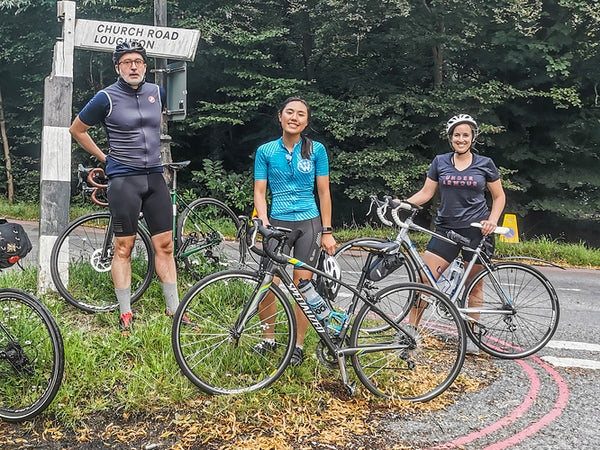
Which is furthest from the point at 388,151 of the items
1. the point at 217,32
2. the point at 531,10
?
the point at 217,32

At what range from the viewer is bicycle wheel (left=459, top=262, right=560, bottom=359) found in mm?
4977

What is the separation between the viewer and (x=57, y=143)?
203 inches

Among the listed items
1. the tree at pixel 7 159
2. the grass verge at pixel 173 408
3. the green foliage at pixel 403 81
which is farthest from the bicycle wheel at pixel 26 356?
the tree at pixel 7 159

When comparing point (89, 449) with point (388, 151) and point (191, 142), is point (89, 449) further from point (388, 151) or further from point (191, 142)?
point (191, 142)

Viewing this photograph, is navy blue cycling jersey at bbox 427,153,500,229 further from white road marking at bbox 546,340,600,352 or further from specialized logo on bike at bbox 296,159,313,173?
white road marking at bbox 546,340,600,352

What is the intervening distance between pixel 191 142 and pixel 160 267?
643 inches

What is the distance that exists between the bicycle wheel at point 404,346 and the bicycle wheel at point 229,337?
56cm

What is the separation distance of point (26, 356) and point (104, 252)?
150 cm

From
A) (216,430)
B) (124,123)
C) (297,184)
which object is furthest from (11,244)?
(297,184)

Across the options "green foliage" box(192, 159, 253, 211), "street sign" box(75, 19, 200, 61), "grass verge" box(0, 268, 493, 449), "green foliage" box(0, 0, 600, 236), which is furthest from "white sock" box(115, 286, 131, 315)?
"green foliage" box(192, 159, 253, 211)

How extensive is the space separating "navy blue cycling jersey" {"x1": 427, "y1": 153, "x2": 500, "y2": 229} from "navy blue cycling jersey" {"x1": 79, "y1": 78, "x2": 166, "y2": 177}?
261 centimetres

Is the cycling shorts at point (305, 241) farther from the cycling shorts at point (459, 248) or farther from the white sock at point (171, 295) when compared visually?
the cycling shorts at point (459, 248)

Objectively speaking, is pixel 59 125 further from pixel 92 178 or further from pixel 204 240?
Result: pixel 204 240

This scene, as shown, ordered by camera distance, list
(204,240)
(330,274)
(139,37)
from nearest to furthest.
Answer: (330,274) < (139,37) < (204,240)
